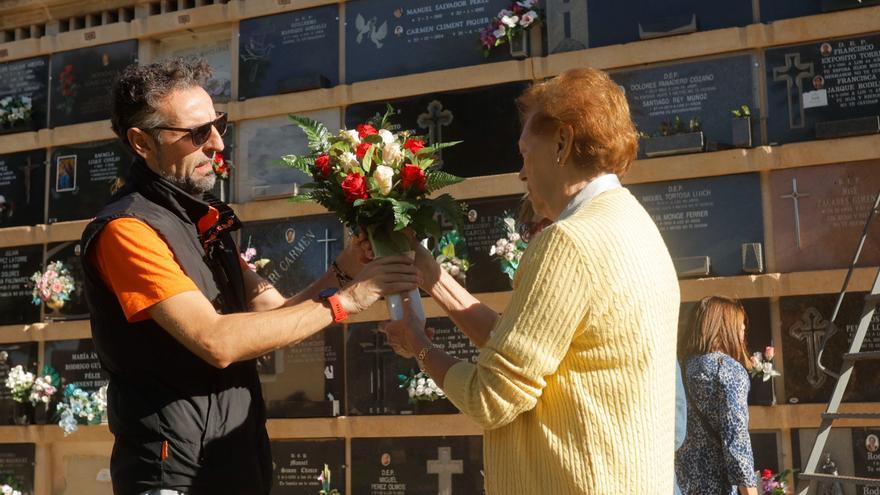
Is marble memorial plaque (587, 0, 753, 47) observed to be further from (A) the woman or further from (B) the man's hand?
(B) the man's hand

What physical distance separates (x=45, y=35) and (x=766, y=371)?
6504 mm

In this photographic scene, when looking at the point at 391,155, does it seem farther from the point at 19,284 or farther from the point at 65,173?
the point at 19,284

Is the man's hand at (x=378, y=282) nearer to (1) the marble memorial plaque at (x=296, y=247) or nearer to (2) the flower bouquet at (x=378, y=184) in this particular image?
(2) the flower bouquet at (x=378, y=184)

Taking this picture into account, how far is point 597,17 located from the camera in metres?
6.65

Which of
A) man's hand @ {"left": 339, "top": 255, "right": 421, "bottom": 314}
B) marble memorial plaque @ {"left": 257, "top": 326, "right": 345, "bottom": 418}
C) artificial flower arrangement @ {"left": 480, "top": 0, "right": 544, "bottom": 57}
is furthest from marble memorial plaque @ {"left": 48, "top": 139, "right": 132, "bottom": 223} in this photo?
man's hand @ {"left": 339, "top": 255, "right": 421, "bottom": 314}

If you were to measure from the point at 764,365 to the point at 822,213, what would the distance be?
0.98m

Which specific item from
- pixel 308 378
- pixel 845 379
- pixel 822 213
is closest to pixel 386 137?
pixel 845 379

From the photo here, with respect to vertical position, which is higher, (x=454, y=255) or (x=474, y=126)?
(x=474, y=126)

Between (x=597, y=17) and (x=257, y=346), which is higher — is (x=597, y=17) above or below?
above

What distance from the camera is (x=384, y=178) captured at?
3121 mm

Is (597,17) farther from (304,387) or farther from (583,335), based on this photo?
(583,335)

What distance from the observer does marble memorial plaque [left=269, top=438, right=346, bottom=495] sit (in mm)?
6828

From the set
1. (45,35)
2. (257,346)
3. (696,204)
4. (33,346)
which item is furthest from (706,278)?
(45,35)

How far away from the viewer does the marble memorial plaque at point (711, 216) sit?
19.9 ft
